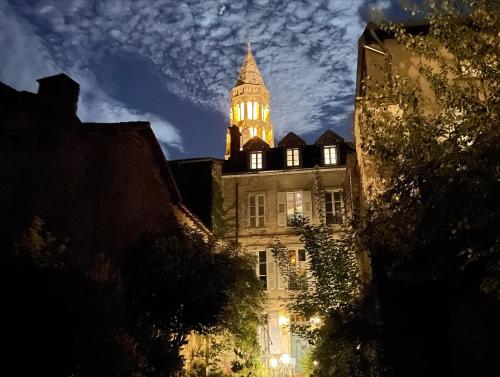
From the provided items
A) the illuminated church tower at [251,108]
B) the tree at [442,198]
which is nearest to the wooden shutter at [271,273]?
the tree at [442,198]

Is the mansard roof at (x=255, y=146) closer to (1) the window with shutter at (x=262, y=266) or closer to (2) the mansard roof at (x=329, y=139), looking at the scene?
(2) the mansard roof at (x=329, y=139)

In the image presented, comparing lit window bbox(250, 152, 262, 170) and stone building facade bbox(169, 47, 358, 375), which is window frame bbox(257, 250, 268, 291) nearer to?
stone building facade bbox(169, 47, 358, 375)

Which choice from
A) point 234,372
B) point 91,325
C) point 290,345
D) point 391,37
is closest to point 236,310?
point 234,372

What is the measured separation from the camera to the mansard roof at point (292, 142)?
1069 inches

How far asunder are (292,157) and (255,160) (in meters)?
2.28

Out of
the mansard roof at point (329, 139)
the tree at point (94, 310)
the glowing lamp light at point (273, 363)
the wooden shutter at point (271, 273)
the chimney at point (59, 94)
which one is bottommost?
the glowing lamp light at point (273, 363)

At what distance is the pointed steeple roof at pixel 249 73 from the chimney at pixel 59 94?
7749cm

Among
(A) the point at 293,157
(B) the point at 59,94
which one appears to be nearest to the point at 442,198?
(B) the point at 59,94

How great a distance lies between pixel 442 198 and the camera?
671 cm

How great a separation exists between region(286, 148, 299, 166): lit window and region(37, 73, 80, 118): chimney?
15.5m

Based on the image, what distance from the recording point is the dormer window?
87.2 ft

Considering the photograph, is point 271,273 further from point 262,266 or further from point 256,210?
point 256,210

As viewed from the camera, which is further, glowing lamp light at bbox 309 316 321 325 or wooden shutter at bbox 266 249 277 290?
wooden shutter at bbox 266 249 277 290

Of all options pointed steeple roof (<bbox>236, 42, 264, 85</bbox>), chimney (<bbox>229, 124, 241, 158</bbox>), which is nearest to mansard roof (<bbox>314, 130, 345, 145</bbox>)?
chimney (<bbox>229, 124, 241, 158</bbox>)
